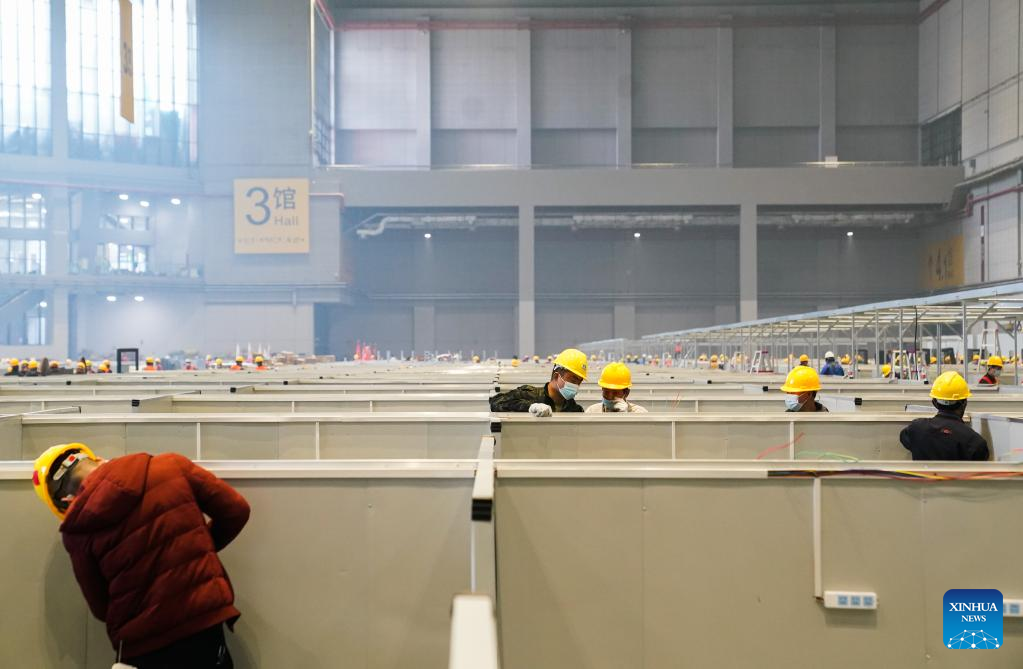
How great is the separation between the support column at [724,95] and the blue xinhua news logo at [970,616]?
41.3 meters

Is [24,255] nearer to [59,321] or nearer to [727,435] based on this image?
[59,321]

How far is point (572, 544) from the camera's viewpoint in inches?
137

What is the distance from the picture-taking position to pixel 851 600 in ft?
11.1

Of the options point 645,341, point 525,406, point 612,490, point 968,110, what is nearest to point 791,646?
point 612,490

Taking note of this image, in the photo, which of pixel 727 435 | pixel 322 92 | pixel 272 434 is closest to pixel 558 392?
pixel 727 435

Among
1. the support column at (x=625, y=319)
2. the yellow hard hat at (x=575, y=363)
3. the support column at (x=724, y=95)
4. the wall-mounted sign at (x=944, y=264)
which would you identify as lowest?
the yellow hard hat at (x=575, y=363)

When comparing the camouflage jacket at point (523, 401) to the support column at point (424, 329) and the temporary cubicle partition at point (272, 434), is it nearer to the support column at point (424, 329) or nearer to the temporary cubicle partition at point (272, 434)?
the temporary cubicle partition at point (272, 434)

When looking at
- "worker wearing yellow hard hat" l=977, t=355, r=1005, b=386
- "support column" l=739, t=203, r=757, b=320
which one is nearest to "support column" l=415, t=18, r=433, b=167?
"support column" l=739, t=203, r=757, b=320

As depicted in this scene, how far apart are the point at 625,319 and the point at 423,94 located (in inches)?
669

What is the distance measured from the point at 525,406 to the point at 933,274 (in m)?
42.4

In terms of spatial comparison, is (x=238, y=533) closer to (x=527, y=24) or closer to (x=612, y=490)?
(x=612, y=490)

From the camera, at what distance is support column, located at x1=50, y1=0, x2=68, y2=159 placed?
128 feet

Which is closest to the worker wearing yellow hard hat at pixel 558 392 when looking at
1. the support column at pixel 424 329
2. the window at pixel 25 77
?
the support column at pixel 424 329

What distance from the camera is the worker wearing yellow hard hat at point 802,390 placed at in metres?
7.10
